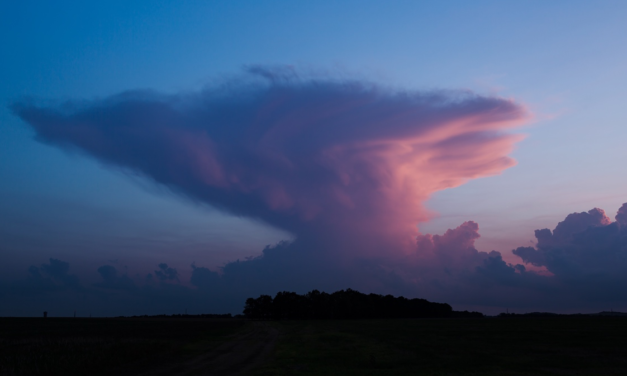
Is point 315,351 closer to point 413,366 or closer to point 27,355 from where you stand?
point 413,366

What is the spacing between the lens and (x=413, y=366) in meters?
29.5

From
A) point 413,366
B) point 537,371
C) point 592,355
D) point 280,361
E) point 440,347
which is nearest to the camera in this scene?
point 537,371

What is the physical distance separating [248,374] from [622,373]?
22736mm

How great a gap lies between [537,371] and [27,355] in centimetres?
3838

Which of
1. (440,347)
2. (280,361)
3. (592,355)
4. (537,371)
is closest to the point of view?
(537,371)

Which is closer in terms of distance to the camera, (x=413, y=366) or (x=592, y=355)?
(x=413, y=366)

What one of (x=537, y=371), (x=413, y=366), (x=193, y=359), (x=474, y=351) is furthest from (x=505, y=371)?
(x=193, y=359)

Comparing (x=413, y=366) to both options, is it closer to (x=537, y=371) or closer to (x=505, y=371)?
(x=505, y=371)

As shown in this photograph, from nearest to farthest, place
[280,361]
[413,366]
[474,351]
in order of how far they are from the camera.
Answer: [413,366]
[280,361]
[474,351]

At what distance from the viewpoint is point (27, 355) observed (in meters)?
34.5

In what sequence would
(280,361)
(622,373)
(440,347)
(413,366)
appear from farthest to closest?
(440,347)
(280,361)
(413,366)
(622,373)

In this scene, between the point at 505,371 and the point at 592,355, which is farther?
the point at 592,355

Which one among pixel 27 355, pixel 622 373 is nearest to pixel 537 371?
pixel 622 373

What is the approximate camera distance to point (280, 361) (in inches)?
1300
